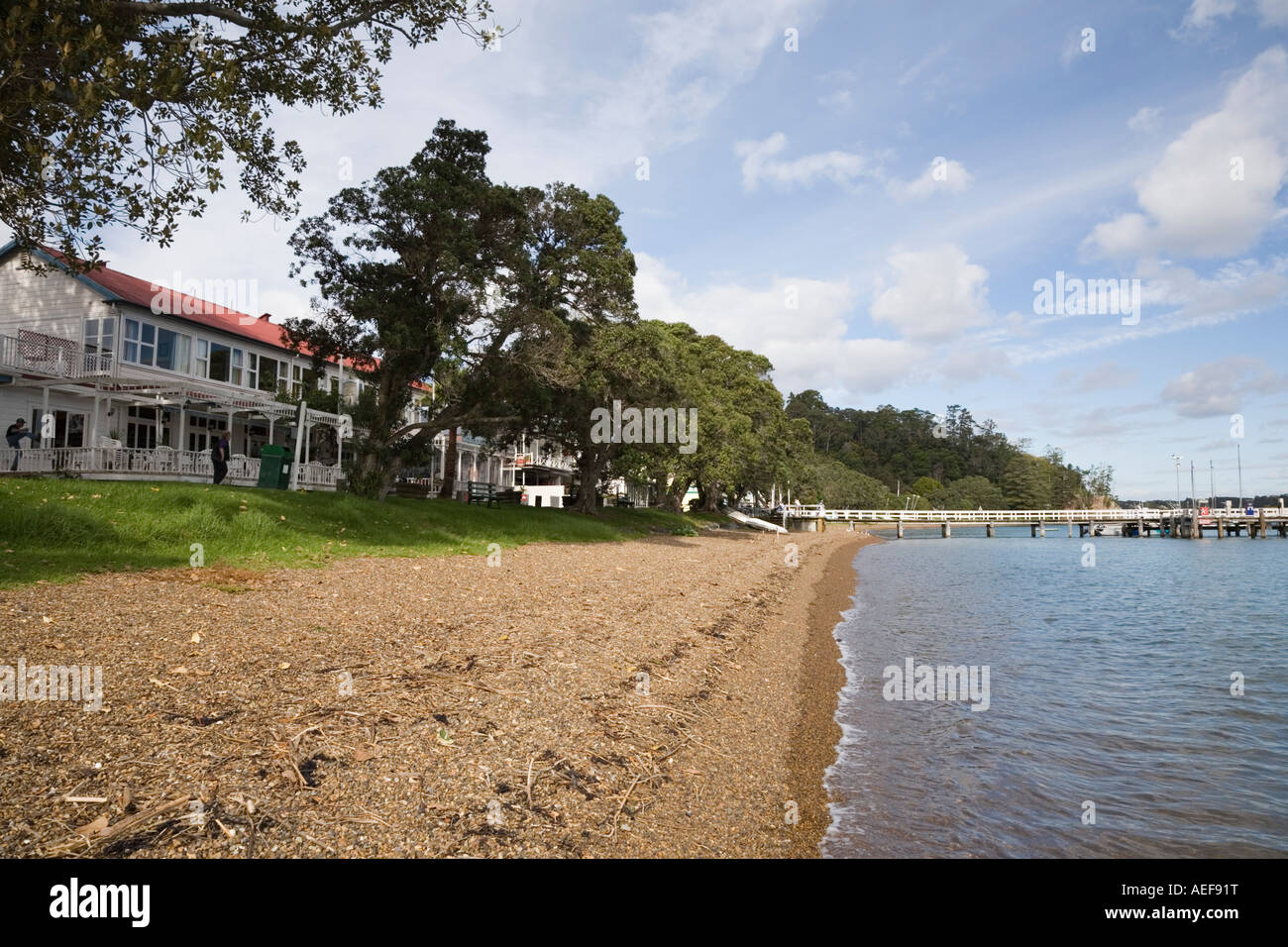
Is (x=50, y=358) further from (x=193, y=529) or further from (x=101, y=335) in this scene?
(x=193, y=529)

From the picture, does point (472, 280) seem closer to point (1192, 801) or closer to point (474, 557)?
point (474, 557)

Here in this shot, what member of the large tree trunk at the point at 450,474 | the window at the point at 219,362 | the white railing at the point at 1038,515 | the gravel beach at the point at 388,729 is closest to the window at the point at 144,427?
the window at the point at 219,362

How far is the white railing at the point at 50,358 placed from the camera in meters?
24.4

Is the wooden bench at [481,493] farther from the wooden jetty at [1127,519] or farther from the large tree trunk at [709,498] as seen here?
the wooden jetty at [1127,519]

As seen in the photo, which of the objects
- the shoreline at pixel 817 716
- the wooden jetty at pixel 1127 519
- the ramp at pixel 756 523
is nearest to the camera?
the shoreline at pixel 817 716

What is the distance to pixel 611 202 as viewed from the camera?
28.0 meters

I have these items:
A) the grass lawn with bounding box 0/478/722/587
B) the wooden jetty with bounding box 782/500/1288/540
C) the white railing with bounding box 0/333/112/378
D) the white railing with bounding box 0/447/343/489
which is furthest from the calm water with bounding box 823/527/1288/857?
the wooden jetty with bounding box 782/500/1288/540

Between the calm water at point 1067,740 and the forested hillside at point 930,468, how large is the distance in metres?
80.9

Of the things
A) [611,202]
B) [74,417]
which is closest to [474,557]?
[611,202]

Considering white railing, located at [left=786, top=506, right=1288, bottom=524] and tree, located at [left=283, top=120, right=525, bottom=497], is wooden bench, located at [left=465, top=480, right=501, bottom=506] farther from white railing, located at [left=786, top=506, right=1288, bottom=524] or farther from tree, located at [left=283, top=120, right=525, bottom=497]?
white railing, located at [left=786, top=506, right=1288, bottom=524]

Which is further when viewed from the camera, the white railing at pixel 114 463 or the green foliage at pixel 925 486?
the green foliage at pixel 925 486

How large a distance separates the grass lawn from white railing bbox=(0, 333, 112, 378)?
35.5 feet

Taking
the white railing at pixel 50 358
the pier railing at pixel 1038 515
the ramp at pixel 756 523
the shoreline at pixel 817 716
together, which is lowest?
the shoreline at pixel 817 716

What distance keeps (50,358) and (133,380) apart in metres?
2.90
